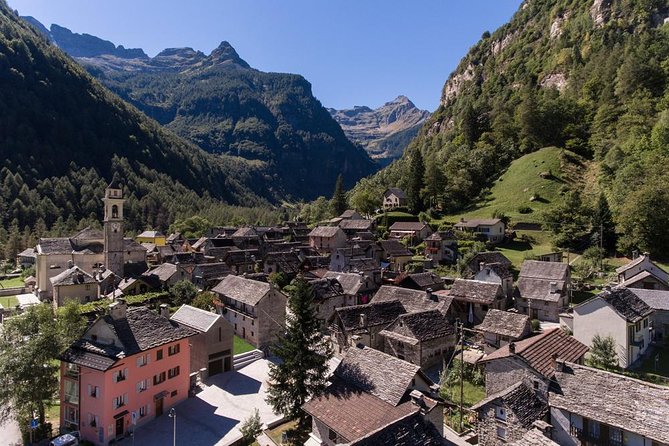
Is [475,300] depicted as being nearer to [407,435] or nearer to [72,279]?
[407,435]

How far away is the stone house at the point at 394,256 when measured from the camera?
7812 cm

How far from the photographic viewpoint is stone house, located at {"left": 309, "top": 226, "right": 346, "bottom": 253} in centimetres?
9212

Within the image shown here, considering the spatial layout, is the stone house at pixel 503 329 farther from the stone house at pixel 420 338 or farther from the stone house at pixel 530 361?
the stone house at pixel 530 361

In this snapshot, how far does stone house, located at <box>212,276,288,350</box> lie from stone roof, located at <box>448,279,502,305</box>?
22.0m

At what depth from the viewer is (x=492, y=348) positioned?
39312mm

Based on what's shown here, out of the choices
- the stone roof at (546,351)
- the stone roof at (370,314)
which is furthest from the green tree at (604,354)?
the stone roof at (370,314)

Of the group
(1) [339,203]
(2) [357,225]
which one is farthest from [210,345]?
(1) [339,203]

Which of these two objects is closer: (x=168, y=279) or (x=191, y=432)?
(x=191, y=432)

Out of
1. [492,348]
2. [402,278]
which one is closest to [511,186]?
[402,278]

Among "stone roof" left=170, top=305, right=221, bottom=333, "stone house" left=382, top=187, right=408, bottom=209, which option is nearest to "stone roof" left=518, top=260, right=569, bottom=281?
"stone roof" left=170, top=305, right=221, bottom=333

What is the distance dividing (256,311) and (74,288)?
106ft

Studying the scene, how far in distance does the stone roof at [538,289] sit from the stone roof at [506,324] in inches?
495

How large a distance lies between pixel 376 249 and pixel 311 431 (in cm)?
5289

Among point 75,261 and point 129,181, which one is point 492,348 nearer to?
point 75,261
